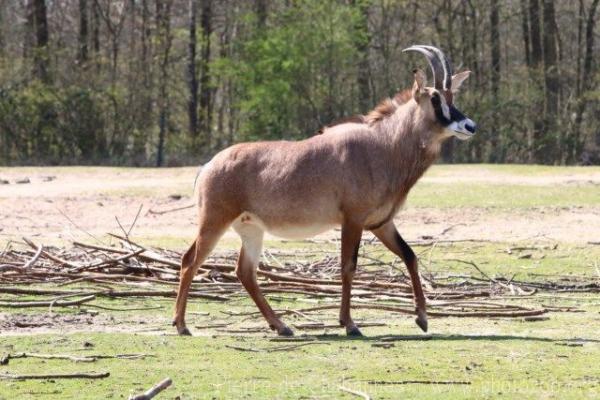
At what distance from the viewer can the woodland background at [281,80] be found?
37.9 meters

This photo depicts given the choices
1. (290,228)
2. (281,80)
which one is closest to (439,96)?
(290,228)

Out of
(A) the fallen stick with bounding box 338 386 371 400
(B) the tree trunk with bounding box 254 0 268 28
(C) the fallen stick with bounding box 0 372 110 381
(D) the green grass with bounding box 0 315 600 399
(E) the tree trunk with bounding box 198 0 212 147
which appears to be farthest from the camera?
(E) the tree trunk with bounding box 198 0 212 147

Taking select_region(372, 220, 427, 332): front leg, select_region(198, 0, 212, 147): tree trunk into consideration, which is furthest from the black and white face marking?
select_region(198, 0, 212, 147): tree trunk

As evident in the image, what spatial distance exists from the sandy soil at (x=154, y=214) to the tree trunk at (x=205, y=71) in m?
12.5

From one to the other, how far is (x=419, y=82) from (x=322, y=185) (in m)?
1.36

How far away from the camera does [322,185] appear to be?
12.6 metres

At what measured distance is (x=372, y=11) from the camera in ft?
143

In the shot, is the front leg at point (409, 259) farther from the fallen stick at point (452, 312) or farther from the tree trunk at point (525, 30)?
the tree trunk at point (525, 30)

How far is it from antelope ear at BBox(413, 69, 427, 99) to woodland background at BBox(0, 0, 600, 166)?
24690 millimetres

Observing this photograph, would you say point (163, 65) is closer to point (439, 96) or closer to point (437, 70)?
point (437, 70)

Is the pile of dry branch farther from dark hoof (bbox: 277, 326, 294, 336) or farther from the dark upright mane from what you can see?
the dark upright mane

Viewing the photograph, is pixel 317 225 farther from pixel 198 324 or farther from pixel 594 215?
pixel 594 215

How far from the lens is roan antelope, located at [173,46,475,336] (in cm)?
1255

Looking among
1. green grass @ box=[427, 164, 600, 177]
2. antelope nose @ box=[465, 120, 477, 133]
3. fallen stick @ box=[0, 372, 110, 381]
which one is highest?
antelope nose @ box=[465, 120, 477, 133]
